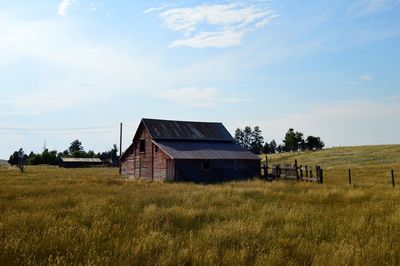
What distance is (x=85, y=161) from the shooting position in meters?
99.0

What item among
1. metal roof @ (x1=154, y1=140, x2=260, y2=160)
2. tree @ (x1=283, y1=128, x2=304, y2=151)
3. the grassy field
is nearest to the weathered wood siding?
metal roof @ (x1=154, y1=140, x2=260, y2=160)

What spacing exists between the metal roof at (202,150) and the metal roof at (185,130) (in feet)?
1.86

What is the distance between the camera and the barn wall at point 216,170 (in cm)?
3294

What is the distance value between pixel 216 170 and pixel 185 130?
20.4ft

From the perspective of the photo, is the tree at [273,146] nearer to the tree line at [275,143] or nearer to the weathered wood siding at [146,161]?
the tree line at [275,143]

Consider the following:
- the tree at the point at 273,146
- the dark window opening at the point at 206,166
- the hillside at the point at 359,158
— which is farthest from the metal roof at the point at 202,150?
the tree at the point at 273,146

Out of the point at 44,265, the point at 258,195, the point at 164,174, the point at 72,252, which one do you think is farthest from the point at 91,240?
the point at 164,174

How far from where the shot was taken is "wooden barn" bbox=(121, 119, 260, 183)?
33.4 metres

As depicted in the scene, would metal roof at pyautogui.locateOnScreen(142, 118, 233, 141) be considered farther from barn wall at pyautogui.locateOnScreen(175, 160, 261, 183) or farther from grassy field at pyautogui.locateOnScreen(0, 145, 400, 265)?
grassy field at pyautogui.locateOnScreen(0, 145, 400, 265)

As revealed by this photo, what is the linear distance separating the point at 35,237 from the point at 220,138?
33.4 m

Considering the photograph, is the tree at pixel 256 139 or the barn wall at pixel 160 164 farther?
the tree at pixel 256 139

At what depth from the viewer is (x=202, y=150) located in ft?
117

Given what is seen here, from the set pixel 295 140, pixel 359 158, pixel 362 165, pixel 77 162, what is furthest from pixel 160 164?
pixel 295 140

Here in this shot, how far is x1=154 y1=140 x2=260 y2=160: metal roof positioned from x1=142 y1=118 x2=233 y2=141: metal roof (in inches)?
22.3
